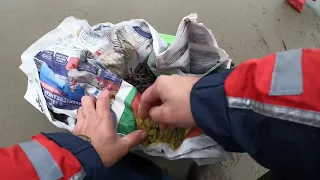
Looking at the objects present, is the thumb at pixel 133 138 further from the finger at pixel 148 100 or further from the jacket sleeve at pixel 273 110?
the jacket sleeve at pixel 273 110

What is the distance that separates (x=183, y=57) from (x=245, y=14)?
57 centimetres

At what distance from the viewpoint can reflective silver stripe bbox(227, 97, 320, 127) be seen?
48 centimetres

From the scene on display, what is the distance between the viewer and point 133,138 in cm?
69

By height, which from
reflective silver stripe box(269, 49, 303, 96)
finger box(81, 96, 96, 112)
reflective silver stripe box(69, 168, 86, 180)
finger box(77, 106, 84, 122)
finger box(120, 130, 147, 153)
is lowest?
finger box(120, 130, 147, 153)

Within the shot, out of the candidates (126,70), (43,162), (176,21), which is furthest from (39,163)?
(176,21)

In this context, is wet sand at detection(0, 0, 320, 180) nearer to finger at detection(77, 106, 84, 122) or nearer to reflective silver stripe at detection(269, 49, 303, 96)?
finger at detection(77, 106, 84, 122)

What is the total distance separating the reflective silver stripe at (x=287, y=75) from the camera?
487 millimetres

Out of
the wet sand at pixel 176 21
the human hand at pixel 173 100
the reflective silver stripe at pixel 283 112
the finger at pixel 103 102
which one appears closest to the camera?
the reflective silver stripe at pixel 283 112

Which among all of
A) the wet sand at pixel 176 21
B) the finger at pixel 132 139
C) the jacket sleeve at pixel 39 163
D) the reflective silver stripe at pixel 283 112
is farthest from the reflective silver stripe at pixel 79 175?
the wet sand at pixel 176 21

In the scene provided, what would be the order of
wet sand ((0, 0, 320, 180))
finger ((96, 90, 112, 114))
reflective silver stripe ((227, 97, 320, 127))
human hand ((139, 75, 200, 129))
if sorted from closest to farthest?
reflective silver stripe ((227, 97, 320, 127)) → human hand ((139, 75, 200, 129)) → finger ((96, 90, 112, 114)) → wet sand ((0, 0, 320, 180))

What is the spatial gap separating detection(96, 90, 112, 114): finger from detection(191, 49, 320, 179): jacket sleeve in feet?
0.68

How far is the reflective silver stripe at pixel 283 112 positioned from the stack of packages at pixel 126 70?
0.18 m

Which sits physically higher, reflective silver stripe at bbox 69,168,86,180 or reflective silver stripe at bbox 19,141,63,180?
reflective silver stripe at bbox 19,141,63,180

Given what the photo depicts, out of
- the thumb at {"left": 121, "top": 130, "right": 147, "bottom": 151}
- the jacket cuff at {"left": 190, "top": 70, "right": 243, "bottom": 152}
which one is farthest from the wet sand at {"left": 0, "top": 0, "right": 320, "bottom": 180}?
the jacket cuff at {"left": 190, "top": 70, "right": 243, "bottom": 152}
